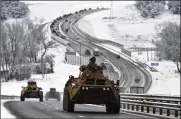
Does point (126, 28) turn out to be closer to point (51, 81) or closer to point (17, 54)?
point (17, 54)

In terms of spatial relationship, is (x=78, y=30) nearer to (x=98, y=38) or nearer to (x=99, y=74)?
(x=98, y=38)

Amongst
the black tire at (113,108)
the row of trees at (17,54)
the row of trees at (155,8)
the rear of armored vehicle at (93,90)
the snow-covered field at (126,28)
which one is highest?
the row of trees at (155,8)

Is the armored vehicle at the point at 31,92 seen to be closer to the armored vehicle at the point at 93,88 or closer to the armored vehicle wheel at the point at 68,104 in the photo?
the armored vehicle wheel at the point at 68,104

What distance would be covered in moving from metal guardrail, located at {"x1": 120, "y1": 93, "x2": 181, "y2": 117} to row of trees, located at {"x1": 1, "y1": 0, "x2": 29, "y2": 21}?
151 meters

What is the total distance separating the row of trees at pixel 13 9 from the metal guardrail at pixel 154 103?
151 m

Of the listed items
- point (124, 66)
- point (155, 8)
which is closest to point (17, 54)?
point (124, 66)

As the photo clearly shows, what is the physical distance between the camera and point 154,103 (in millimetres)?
24516

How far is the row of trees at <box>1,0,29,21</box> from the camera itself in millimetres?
181238

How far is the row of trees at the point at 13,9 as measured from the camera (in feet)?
595

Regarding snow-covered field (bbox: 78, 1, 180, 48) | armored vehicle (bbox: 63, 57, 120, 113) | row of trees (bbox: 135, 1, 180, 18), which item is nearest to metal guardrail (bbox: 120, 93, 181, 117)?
armored vehicle (bbox: 63, 57, 120, 113)

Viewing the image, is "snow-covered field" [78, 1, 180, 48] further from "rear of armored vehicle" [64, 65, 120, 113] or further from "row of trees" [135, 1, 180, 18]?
"rear of armored vehicle" [64, 65, 120, 113]

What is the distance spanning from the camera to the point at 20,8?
19150 cm

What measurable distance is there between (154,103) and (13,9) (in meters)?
166

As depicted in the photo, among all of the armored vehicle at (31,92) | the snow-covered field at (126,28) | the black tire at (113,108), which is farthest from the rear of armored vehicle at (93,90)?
the snow-covered field at (126,28)
